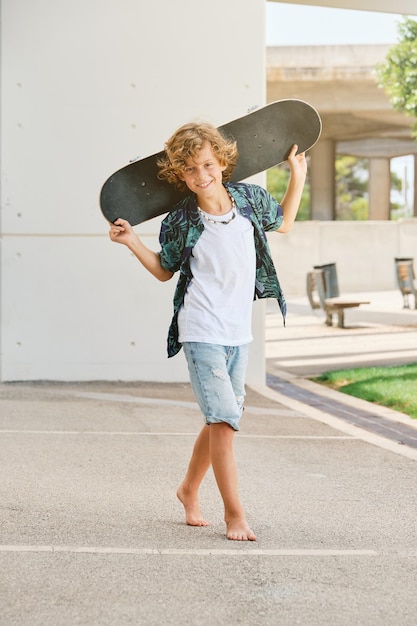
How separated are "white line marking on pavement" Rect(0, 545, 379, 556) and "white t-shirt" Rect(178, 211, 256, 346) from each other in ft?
2.71

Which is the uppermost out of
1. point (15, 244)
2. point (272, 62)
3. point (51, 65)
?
point (272, 62)

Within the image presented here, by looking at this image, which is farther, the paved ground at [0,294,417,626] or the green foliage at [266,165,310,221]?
the green foliage at [266,165,310,221]

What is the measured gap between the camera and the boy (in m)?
4.73

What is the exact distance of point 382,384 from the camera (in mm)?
10828

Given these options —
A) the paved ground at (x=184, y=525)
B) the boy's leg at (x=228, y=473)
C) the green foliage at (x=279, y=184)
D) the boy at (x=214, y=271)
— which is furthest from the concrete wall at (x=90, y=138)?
the green foliage at (x=279, y=184)

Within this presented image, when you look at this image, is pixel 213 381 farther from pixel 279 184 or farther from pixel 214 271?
pixel 279 184

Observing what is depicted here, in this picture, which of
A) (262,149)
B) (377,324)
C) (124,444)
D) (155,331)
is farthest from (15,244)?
(377,324)

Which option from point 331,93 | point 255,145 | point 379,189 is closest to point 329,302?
point 255,145

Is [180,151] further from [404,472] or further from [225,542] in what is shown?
[404,472]

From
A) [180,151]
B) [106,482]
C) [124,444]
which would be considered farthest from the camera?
[124,444]

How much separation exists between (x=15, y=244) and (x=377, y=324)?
10038mm

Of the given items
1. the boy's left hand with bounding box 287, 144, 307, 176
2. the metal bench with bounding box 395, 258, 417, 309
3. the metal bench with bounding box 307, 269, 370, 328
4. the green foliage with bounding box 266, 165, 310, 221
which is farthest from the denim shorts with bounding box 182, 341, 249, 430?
the green foliage with bounding box 266, 165, 310, 221

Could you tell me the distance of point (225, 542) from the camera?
4789 mm

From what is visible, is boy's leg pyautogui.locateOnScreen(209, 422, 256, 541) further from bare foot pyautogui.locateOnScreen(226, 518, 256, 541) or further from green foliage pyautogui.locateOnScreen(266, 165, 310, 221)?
green foliage pyautogui.locateOnScreen(266, 165, 310, 221)
